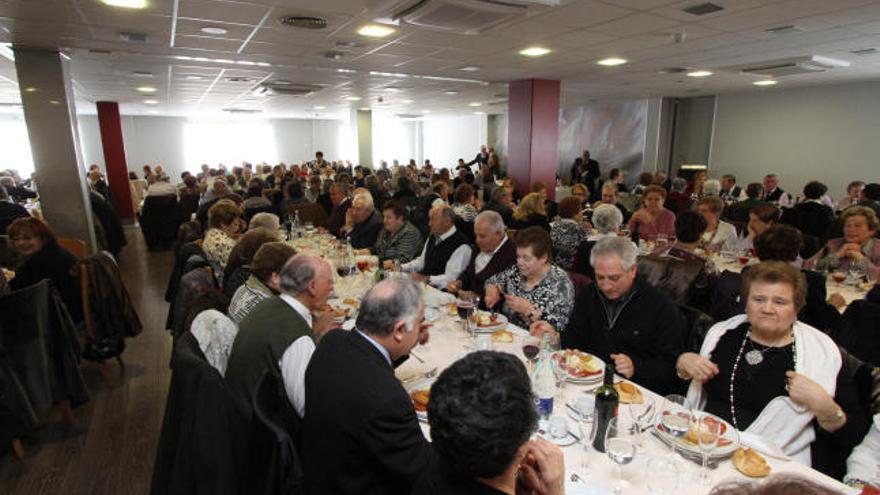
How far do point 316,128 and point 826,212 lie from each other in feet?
63.3

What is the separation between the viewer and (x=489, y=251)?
363cm

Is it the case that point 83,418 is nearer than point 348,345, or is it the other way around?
point 348,345

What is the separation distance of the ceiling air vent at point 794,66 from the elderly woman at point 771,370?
21.4 feet

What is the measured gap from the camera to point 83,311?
379 centimetres

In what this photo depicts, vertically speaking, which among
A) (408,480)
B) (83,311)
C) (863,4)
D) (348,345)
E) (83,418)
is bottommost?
(83,418)

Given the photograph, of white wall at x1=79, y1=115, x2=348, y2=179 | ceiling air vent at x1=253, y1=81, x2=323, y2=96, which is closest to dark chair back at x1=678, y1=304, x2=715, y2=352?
ceiling air vent at x1=253, y1=81, x2=323, y2=96

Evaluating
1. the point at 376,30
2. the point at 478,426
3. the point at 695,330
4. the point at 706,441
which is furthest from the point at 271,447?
the point at 376,30

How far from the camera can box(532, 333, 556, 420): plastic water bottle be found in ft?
6.03

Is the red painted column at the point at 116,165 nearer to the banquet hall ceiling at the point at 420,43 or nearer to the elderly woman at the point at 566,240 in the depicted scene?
the banquet hall ceiling at the point at 420,43

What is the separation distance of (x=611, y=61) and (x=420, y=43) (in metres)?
2.87

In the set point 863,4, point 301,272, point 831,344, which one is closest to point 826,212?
point 863,4

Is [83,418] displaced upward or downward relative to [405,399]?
downward

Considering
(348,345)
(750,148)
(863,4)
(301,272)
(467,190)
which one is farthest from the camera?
(750,148)

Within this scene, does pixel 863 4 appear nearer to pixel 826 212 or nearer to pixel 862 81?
pixel 826 212
